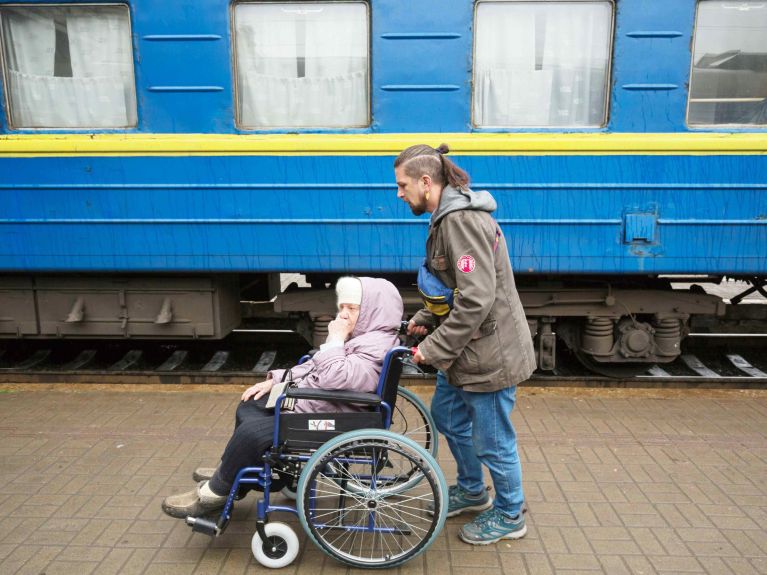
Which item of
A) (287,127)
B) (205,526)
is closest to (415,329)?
(205,526)

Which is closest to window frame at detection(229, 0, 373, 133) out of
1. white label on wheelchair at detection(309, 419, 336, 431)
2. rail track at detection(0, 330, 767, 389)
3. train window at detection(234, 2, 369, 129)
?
train window at detection(234, 2, 369, 129)

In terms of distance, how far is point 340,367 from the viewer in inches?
107

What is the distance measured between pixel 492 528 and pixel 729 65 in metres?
3.61

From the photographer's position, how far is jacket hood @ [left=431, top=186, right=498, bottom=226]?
2699mm

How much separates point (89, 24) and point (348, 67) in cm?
189

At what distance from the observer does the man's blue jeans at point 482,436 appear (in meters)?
2.87

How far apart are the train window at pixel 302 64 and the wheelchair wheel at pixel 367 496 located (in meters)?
2.72

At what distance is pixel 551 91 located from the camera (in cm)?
465

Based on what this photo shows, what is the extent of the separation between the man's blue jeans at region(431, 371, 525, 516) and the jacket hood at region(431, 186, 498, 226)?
78 cm

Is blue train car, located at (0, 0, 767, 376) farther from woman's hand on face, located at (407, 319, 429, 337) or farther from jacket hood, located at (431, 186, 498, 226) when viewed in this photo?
jacket hood, located at (431, 186, 498, 226)

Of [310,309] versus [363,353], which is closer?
[363,353]

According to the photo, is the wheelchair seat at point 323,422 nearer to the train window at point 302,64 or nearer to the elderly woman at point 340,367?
the elderly woman at point 340,367

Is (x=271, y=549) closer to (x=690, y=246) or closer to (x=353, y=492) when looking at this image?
(x=353, y=492)

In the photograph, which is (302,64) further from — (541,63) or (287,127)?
(541,63)
